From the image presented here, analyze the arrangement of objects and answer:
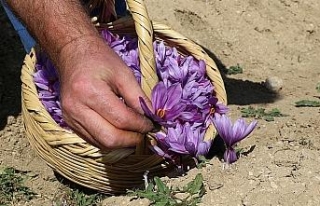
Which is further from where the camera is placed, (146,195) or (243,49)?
(243,49)

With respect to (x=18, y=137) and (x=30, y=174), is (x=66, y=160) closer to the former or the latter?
(x=30, y=174)

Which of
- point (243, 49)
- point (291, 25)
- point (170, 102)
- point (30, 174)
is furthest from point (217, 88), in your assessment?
point (291, 25)

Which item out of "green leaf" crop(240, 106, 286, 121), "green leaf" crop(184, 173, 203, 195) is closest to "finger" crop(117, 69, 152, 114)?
"green leaf" crop(184, 173, 203, 195)

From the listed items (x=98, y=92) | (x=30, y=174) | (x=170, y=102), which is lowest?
(x=30, y=174)

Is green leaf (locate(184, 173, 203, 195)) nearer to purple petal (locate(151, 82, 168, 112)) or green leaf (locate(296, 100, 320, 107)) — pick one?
purple petal (locate(151, 82, 168, 112))

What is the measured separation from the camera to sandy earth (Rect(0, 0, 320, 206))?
180 centimetres

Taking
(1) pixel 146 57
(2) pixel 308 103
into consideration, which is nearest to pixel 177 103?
(1) pixel 146 57

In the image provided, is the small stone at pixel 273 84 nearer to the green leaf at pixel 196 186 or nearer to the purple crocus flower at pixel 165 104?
the purple crocus flower at pixel 165 104

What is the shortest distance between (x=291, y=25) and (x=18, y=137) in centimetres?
152

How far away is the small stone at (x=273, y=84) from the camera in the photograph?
301cm

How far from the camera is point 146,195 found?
5.86ft

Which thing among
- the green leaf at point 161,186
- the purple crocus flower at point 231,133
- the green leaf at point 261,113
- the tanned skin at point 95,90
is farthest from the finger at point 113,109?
the green leaf at point 261,113

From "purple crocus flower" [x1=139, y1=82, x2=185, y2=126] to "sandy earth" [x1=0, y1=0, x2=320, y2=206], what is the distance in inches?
6.4

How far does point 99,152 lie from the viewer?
6.44 ft
